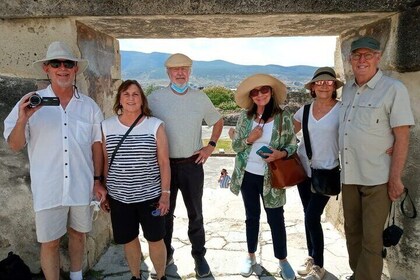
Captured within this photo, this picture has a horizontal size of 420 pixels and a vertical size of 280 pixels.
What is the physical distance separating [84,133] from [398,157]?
2.28 meters

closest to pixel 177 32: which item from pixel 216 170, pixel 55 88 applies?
pixel 55 88

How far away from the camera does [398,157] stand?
250cm

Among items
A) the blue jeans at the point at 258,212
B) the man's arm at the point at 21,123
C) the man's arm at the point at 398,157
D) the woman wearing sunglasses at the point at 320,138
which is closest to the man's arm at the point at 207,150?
the blue jeans at the point at 258,212

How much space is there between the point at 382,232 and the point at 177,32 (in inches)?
100

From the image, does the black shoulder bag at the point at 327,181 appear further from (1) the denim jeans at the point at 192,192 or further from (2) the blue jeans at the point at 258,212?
(1) the denim jeans at the point at 192,192

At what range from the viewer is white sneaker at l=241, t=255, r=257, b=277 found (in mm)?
3304

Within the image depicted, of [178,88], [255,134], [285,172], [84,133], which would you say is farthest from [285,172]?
[84,133]

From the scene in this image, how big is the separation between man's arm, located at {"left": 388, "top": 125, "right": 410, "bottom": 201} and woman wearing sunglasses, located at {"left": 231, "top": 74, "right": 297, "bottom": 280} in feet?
2.63

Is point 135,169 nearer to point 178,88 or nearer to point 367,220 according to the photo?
point 178,88

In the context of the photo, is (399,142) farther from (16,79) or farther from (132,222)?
(16,79)

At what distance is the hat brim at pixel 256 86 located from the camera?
304cm

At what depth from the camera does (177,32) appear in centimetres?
356

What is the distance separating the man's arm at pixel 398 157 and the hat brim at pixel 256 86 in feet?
3.28

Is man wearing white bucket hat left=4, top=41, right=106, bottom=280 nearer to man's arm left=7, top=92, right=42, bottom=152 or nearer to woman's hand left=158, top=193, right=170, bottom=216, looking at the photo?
man's arm left=7, top=92, right=42, bottom=152
